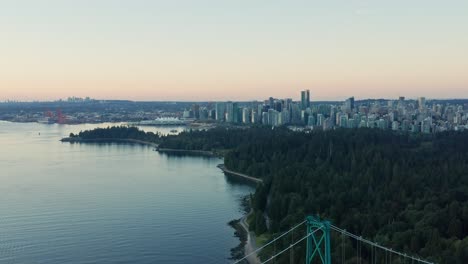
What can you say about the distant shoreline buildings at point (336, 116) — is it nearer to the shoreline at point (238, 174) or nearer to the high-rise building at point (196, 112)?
the high-rise building at point (196, 112)

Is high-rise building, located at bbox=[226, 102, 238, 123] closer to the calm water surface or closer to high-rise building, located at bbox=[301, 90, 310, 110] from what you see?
high-rise building, located at bbox=[301, 90, 310, 110]

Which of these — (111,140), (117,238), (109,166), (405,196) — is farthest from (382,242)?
(111,140)

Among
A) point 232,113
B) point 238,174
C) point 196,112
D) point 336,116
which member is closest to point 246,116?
point 232,113

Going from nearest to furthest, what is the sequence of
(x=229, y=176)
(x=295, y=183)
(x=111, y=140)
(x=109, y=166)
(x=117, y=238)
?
(x=117, y=238) < (x=295, y=183) < (x=229, y=176) < (x=109, y=166) < (x=111, y=140)

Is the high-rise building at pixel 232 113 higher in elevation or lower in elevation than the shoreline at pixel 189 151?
higher

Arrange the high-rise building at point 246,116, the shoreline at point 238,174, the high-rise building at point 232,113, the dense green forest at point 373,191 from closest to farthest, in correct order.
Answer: the dense green forest at point 373,191
the shoreline at point 238,174
the high-rise building at point 246,116
the high-rise building at point 232,113

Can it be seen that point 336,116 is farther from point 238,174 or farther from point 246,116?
point 238,174

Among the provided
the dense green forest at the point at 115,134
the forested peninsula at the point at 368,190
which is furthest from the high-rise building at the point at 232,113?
the forested peninsula at the point at 368,190

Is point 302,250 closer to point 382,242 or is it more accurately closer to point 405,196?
point 382,242
